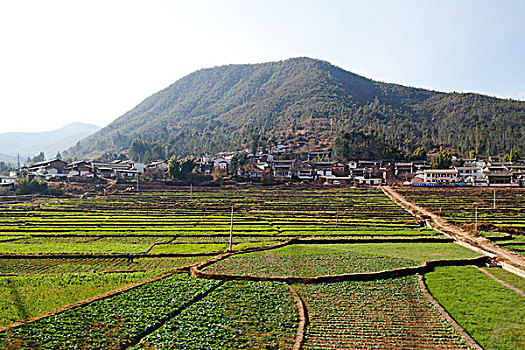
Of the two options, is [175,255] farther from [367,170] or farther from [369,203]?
[367,170]

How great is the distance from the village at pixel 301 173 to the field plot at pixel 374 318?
72.4 m

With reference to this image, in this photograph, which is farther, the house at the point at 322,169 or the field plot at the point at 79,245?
the house at the point at 322,169

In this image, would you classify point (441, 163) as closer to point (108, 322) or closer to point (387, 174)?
point (387, 174)

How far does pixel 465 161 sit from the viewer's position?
11806 cm

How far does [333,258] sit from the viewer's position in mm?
28062

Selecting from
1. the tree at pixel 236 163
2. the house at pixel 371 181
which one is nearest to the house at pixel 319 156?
the house at pixel 371 181

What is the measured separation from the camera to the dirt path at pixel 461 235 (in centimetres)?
2754

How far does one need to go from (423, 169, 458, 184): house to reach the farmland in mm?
48414

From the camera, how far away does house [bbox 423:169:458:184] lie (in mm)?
93062

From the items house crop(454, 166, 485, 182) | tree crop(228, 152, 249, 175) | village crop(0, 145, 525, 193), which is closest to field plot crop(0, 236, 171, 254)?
village crop(0, 145, 525, 193)

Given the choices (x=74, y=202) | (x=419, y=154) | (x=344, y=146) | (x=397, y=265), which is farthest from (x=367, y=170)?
(x=397, y=265)

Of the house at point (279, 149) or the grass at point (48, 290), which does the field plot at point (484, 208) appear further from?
the house at point (279, 149)

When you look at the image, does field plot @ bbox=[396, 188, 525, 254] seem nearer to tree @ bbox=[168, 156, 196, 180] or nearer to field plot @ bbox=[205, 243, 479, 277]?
field plot @ bbox=[205, 243, 479, 277]

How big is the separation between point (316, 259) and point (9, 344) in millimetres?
19504
